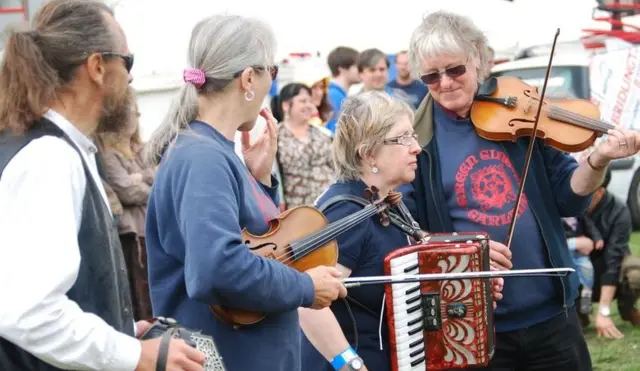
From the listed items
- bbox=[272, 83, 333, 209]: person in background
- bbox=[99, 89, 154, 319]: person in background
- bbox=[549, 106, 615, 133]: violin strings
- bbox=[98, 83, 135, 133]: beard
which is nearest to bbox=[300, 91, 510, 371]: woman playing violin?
bbox=[549, 106, 615, 133]: violin strings

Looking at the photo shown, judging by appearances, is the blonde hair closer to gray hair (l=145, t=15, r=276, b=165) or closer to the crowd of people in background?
the crowd of people in background

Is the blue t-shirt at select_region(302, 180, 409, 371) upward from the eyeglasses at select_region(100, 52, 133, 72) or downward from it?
downward

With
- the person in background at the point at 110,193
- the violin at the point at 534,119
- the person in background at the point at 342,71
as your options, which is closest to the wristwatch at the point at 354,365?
the violin at the point at 534,119

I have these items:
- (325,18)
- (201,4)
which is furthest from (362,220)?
(325,18)

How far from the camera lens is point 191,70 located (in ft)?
9.73

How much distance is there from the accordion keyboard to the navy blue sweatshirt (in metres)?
0.56

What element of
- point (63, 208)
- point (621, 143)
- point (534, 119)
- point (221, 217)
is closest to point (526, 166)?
point (534, 119)

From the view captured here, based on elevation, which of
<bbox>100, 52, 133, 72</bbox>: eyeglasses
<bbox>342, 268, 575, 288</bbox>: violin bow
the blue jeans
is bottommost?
the blue jeans

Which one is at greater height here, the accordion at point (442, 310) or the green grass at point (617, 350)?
the accordion at point (442, 310)

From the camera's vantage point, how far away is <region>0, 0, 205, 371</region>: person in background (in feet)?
7.22

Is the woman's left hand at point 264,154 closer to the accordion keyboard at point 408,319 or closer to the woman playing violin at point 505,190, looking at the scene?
the accordion keyboard at point 408,319

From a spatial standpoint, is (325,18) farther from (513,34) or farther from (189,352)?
(189,352)

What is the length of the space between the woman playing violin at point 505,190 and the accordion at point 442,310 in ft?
0.84

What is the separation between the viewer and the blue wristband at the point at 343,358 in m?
3.44
